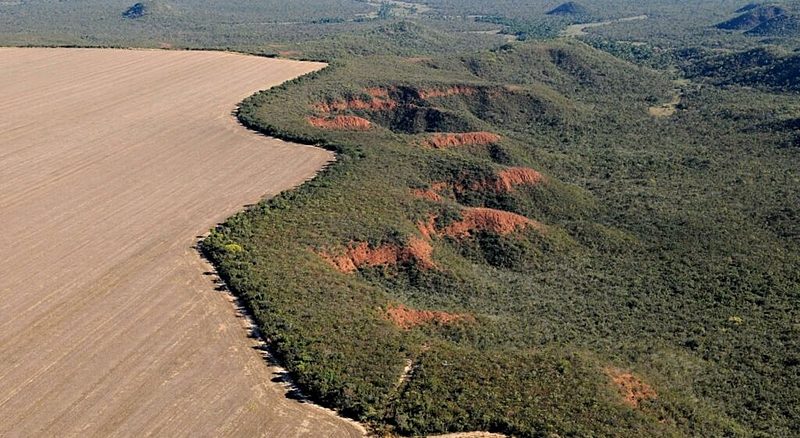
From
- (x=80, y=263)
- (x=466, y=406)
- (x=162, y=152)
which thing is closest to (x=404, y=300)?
(x=466, y=406)

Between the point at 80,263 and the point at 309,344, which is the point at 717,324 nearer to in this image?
the point at 309,344

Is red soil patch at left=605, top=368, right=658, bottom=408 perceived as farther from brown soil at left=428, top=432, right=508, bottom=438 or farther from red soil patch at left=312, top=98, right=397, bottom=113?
red soil patch at left=312, top=98, right=397, bottom=113

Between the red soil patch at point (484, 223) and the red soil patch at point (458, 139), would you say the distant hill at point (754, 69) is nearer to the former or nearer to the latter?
the red soil patch at point (458, 139)

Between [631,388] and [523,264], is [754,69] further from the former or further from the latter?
[631,388]

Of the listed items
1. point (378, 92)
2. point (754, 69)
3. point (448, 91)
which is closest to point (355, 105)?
point (378, 92)

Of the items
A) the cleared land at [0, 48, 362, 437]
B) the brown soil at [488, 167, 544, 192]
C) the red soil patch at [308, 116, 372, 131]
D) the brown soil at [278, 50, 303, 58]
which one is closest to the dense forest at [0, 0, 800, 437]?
the brown soil at [488, 167, 544, 192]

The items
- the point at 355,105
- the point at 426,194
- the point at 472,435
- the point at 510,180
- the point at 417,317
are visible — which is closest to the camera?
the point at 472,435
